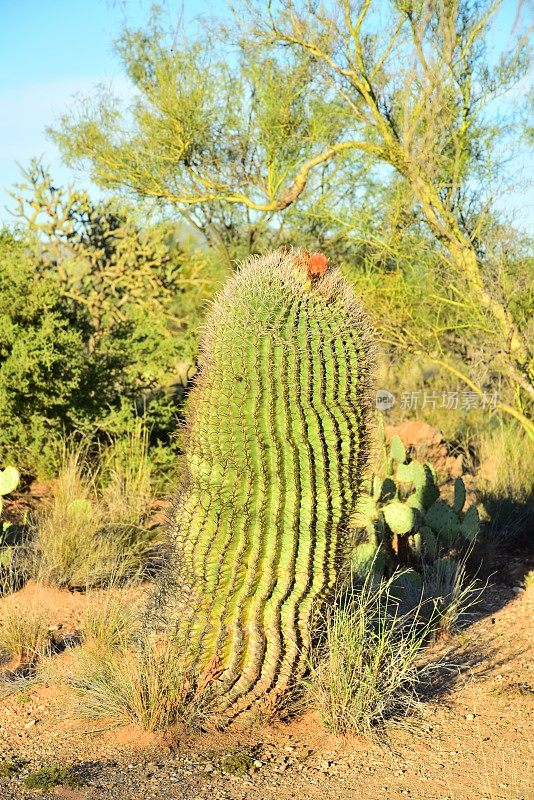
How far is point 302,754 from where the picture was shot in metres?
4.08

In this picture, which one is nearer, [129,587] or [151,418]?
[129,587]

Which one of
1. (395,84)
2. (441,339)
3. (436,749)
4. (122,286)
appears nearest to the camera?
(436,749)

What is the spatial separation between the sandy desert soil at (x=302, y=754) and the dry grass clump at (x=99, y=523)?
5.52 ft

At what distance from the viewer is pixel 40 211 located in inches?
527

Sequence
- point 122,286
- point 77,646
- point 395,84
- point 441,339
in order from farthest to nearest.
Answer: point 122,286
point 441,339
point 395,84
point 77,646

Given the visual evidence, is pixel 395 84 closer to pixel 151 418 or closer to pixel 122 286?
pixel 151 418

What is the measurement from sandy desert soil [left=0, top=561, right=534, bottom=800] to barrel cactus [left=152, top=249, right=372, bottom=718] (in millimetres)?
268

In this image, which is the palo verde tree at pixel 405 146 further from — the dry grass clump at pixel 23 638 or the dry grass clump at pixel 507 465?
the dry grass clump at pixel 23 638

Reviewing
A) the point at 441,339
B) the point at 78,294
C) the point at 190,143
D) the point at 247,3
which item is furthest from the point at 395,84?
the point at 78,294

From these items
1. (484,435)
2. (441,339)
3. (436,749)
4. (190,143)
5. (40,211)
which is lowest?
(436,749)

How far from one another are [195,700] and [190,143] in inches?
388

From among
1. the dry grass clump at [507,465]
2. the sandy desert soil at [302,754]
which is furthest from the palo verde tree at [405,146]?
the sandy desert soil at [302,754]

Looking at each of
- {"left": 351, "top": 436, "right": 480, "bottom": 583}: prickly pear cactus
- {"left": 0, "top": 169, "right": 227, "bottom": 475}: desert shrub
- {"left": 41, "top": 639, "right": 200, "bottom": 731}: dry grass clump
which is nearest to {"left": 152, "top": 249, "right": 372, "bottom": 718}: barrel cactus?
{"left": 41, "top": 639, "right": 200, "bottom": 731}: dry grass clump

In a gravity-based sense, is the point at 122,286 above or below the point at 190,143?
below
